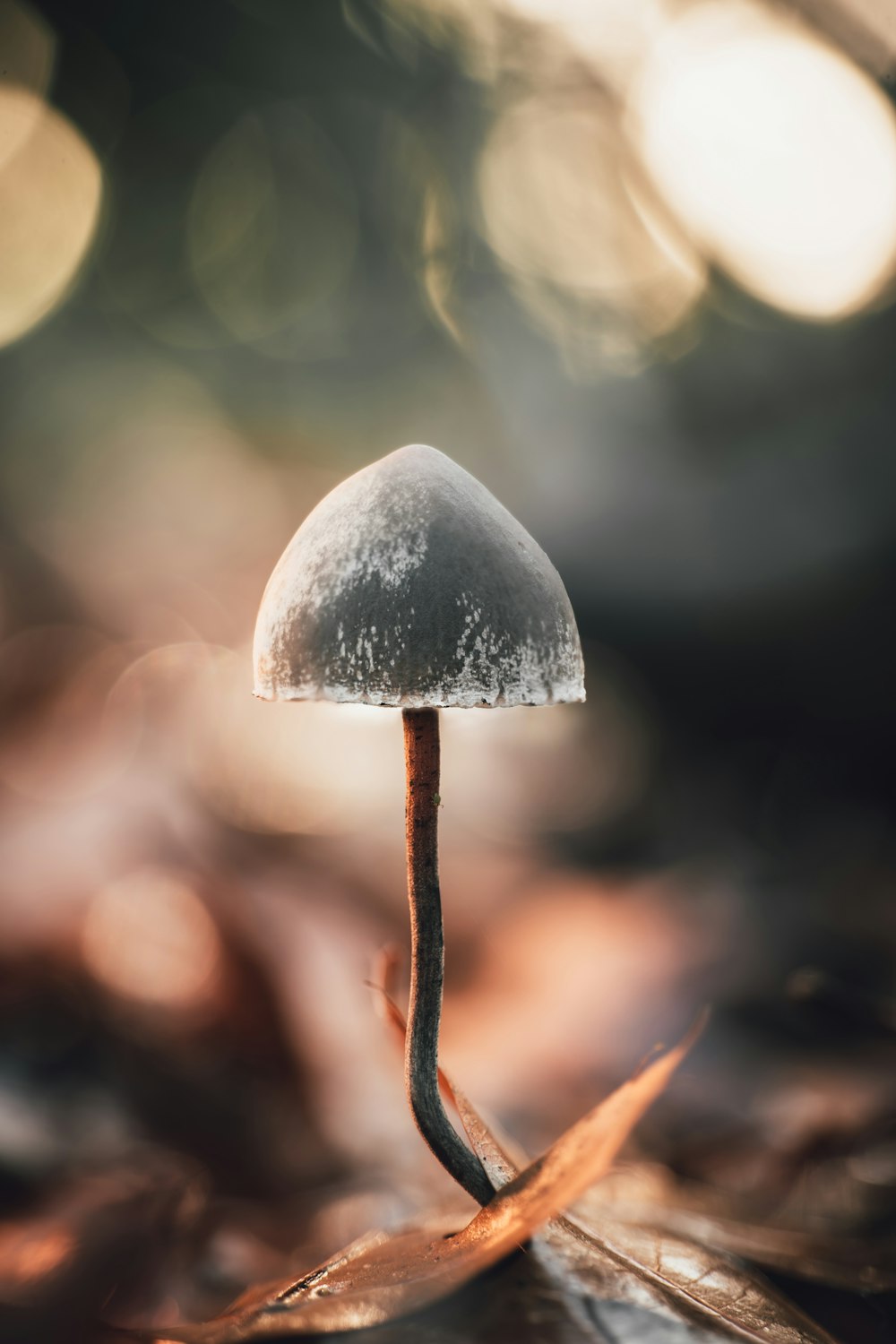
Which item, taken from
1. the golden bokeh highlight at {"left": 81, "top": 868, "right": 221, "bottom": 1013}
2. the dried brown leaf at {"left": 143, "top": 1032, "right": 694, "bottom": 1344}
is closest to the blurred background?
the golden bokeh highlight at {"left": 81, "top": 868, "right": 221, "bottom": 1013}

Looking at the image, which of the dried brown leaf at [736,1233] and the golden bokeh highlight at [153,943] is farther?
the golden bokeh highlight at [153,943]

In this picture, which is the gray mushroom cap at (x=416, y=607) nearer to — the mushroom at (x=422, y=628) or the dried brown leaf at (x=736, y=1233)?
the mushroom at (x=422, y=628)

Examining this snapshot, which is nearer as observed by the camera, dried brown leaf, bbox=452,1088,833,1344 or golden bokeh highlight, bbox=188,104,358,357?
dried brown leaf, bbox=452,1088,833,1344

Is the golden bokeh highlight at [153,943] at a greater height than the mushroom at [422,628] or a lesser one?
lesser

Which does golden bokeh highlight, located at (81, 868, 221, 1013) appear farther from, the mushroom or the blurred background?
the mushroom

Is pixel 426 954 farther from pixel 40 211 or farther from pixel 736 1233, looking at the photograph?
pixel 40 211

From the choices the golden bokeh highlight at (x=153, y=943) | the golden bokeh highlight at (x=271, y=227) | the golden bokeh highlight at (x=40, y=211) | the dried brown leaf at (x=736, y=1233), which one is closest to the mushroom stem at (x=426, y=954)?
the dried brown leaf at (x=736, y=1233)

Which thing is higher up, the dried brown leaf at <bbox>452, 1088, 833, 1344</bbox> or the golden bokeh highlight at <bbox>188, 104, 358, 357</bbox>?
the golden bokeh highlight at <bbox>188, 104, 358, 357</bbox>
